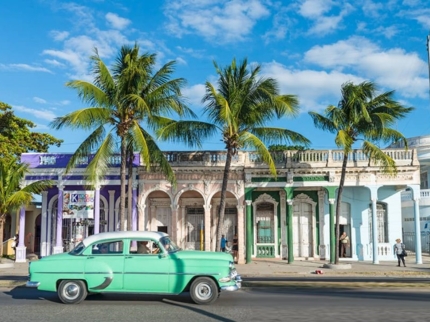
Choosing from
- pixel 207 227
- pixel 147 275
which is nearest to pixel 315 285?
pixel 147 275

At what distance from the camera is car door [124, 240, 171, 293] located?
36.6 feet

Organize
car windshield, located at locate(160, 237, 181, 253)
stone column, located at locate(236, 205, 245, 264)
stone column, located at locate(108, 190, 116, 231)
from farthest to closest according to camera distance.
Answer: stone column, located at locate(108, 190, 116, 231)
stone column, located at locate(236, 205, 245, 264)
car windshield, located at locate(160, 237, 181, 253)

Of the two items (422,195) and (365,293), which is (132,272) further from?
(422,195)

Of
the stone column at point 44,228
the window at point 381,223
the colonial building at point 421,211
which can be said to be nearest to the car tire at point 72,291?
the stone column at point 44,228

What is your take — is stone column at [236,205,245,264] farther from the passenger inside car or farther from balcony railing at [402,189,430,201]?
balcony railing at [402,189,430,201]

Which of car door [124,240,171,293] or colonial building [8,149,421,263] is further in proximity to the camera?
colonial building [8,149,421,263]

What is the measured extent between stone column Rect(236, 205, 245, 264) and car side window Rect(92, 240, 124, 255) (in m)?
14.3

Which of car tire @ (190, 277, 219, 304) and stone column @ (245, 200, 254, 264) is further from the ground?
stone column @ (245, 200, 254, 264)

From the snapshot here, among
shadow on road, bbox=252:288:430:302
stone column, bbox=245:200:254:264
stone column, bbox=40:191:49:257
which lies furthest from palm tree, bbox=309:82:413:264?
stone column, bbox=40:191:49:257

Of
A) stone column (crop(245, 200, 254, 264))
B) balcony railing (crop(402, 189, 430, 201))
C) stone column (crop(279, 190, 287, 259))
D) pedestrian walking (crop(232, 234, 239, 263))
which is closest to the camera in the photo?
stone column (crop(245, 200, 254, 264))

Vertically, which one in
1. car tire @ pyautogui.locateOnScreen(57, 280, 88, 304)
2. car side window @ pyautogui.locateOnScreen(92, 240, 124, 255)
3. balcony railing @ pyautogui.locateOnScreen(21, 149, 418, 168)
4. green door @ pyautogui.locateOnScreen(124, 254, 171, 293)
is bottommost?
car tire @ pyautogui.locateOnScreen(57, 280, 88, 304)

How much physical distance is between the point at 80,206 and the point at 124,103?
7.27 m

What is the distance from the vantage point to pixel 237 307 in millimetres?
10914

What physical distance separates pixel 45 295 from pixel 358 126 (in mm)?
14637
